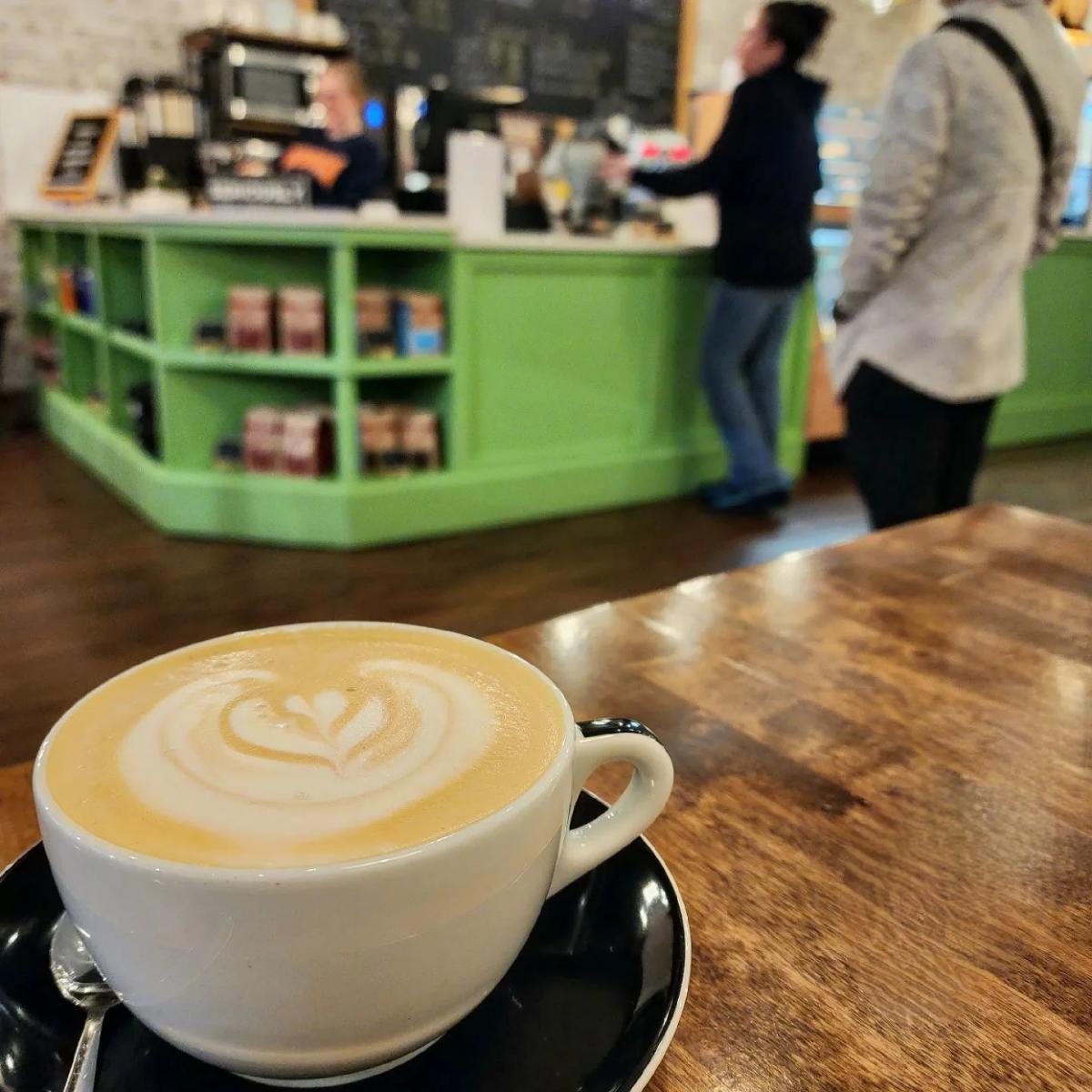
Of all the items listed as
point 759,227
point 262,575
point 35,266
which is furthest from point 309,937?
point 35,266

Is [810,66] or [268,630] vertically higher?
[810,66]

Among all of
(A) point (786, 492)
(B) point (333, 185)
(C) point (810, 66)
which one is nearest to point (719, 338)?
(A) point (786, 492)

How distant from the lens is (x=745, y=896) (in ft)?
1.55

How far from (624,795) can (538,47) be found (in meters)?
6.14

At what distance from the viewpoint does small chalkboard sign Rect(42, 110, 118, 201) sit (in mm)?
4324

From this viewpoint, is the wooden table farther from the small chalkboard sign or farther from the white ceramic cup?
the small chalkboard sign

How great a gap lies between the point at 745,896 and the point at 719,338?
3.14m

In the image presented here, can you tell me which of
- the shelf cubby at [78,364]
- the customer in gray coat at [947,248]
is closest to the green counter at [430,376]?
the shelf cubby at [78,364]

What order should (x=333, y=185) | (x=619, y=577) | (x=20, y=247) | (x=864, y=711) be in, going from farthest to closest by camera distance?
(x=20, y=247) → (x=333, y=185) → (x=619, y=577) → (x=864, y=711)

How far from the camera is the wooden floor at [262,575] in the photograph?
229 cm

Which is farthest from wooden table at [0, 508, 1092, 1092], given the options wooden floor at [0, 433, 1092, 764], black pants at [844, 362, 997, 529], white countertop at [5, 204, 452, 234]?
white countertop at [5, 204, 452, 234]

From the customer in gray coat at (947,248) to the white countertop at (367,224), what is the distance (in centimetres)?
138

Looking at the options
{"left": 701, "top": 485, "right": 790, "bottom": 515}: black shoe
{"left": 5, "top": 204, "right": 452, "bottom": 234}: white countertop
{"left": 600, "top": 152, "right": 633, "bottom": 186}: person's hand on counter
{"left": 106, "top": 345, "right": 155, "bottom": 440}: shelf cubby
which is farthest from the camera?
{"left": 106, "top": 345, "right": 155, "bottom": 440}: shelf cubby

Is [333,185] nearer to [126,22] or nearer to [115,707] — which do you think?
[126,22]
